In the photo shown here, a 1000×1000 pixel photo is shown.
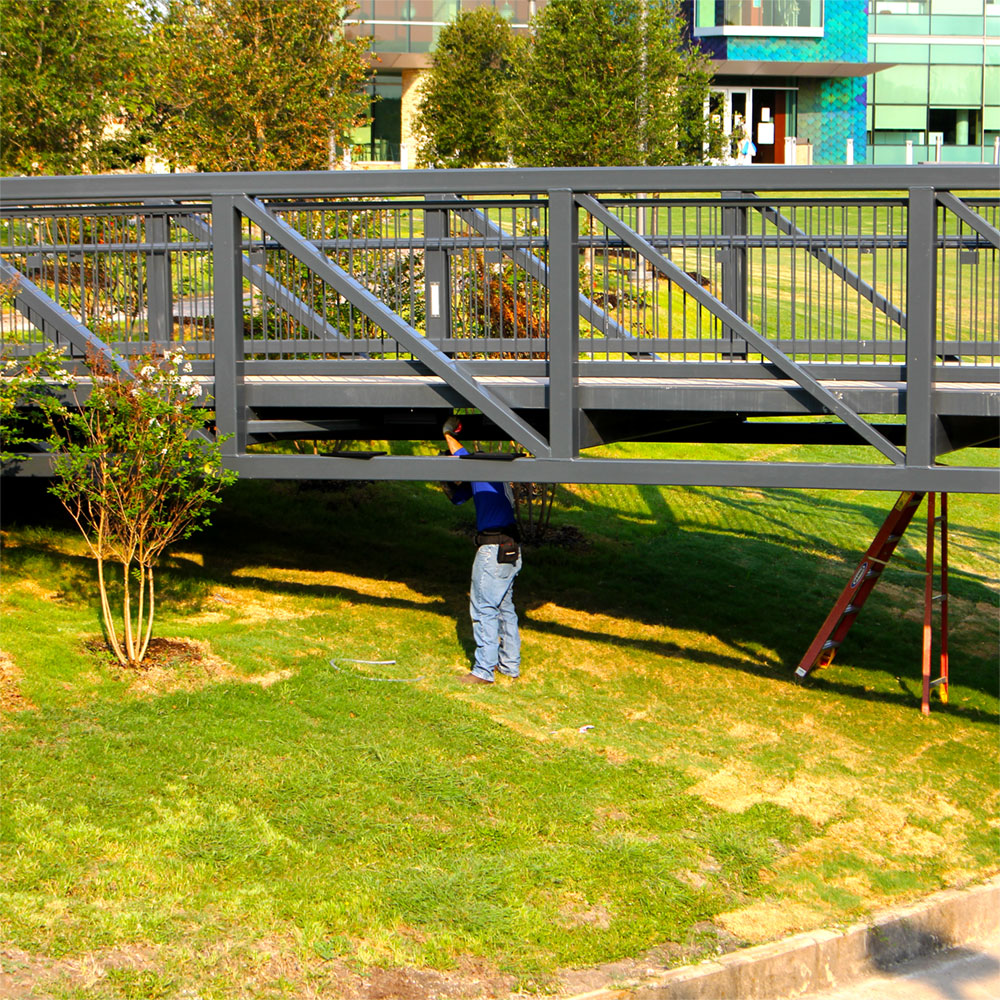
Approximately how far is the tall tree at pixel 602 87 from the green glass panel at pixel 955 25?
30.1 metres

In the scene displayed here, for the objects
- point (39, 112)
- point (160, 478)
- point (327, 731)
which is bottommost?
point (327, 731)

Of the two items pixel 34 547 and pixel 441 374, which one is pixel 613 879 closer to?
pixel 441 374

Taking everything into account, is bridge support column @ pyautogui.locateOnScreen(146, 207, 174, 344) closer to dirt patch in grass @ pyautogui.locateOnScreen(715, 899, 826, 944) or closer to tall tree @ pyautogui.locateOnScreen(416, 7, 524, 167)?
dirt patch in grass @ pyautogui.locateOnScreen(715, 899, 826, 944)

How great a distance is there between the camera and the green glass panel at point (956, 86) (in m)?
45.8

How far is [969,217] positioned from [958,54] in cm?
4276

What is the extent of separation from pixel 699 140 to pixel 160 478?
17232 mm

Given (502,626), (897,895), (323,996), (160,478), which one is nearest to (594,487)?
(502,626)

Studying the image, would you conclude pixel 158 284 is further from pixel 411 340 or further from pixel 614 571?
pixel 614 571

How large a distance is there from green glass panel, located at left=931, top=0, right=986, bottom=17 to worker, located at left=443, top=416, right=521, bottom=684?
142 ft

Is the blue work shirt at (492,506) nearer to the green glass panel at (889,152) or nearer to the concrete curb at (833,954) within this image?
the concrete curb at (833,954)

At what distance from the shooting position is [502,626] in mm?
9016

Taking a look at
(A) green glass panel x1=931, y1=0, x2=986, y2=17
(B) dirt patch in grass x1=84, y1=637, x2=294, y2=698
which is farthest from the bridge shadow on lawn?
(A) green glass panel x1=931, y1=0, x2=986, y2=17

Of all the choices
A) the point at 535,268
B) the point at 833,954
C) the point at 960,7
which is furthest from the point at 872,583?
the point at 960,7

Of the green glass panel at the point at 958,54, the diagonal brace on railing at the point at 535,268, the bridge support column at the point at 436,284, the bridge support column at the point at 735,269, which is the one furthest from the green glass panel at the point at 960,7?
the bridge support column at the point at 436,284
